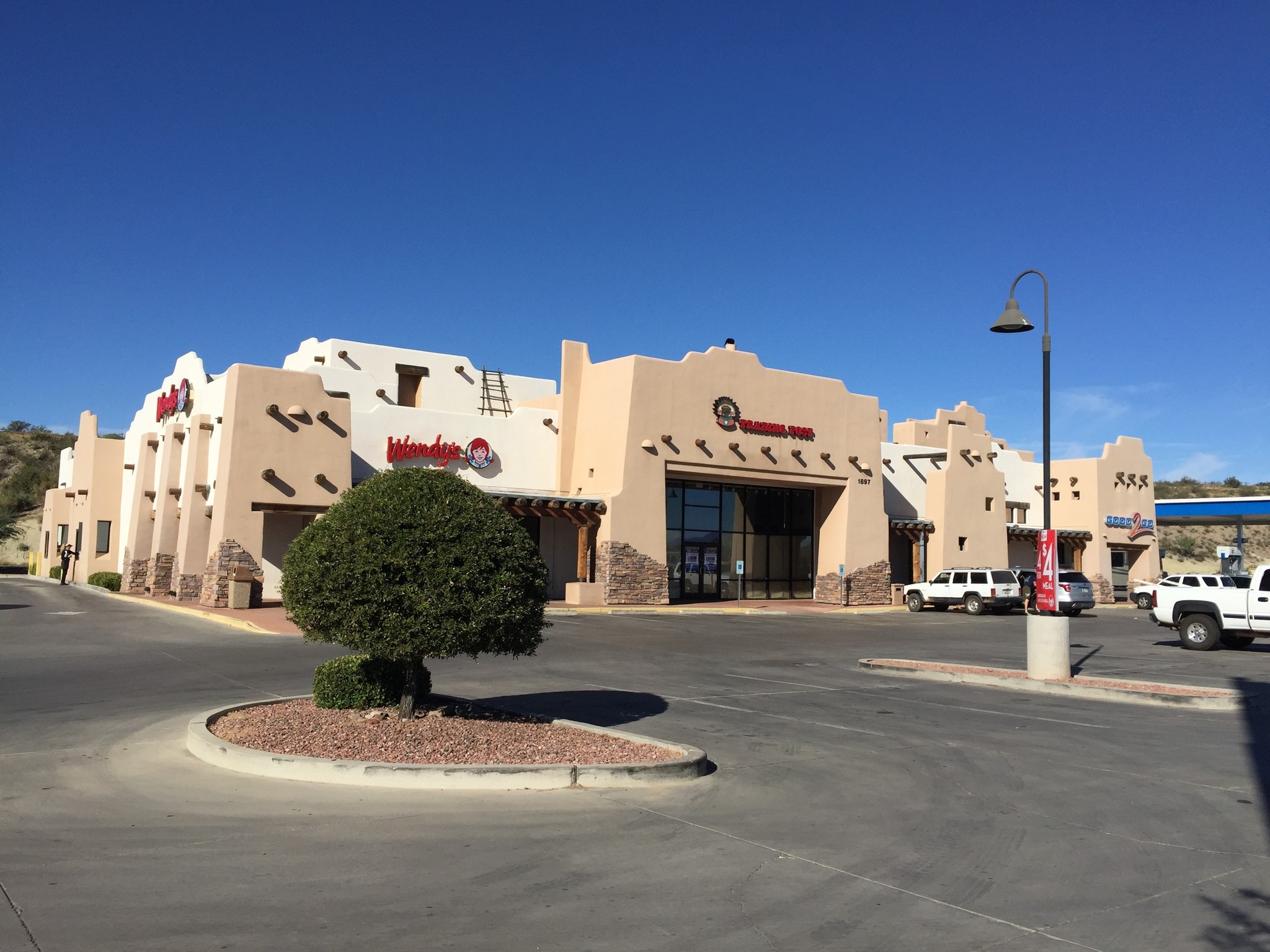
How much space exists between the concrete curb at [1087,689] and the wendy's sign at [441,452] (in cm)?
1864

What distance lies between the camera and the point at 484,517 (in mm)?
9828

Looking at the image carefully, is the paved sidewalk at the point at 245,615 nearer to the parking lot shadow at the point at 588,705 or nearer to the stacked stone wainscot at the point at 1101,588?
the parking lot shadow at the point at 588,705

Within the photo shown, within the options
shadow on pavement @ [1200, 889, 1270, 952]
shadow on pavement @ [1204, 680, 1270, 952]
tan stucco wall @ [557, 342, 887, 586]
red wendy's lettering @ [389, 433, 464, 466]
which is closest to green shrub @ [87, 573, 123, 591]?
red wendy's lettering @ [389, 433, 464, 466]

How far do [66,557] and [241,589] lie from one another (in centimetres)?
2228

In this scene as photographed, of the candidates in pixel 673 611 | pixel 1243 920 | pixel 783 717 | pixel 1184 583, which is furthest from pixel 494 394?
pixel 1243 920

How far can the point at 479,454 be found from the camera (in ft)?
115

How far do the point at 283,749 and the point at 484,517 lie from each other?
275 cm

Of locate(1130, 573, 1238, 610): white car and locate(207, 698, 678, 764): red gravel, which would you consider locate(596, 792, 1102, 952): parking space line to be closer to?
locate(207, 698, 678, 764): red gravel

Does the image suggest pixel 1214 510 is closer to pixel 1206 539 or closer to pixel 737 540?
pixel 737 540

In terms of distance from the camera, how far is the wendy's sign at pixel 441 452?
3331 centimetres

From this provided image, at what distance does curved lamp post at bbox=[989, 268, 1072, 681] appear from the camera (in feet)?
54.7

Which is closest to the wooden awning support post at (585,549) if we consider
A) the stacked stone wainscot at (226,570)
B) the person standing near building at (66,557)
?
the stacked stone wainscot at (226,570)

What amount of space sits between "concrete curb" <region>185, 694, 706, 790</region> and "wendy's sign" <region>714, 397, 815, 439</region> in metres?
28.8

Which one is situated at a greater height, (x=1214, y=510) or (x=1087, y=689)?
(x=1214, y=510)
